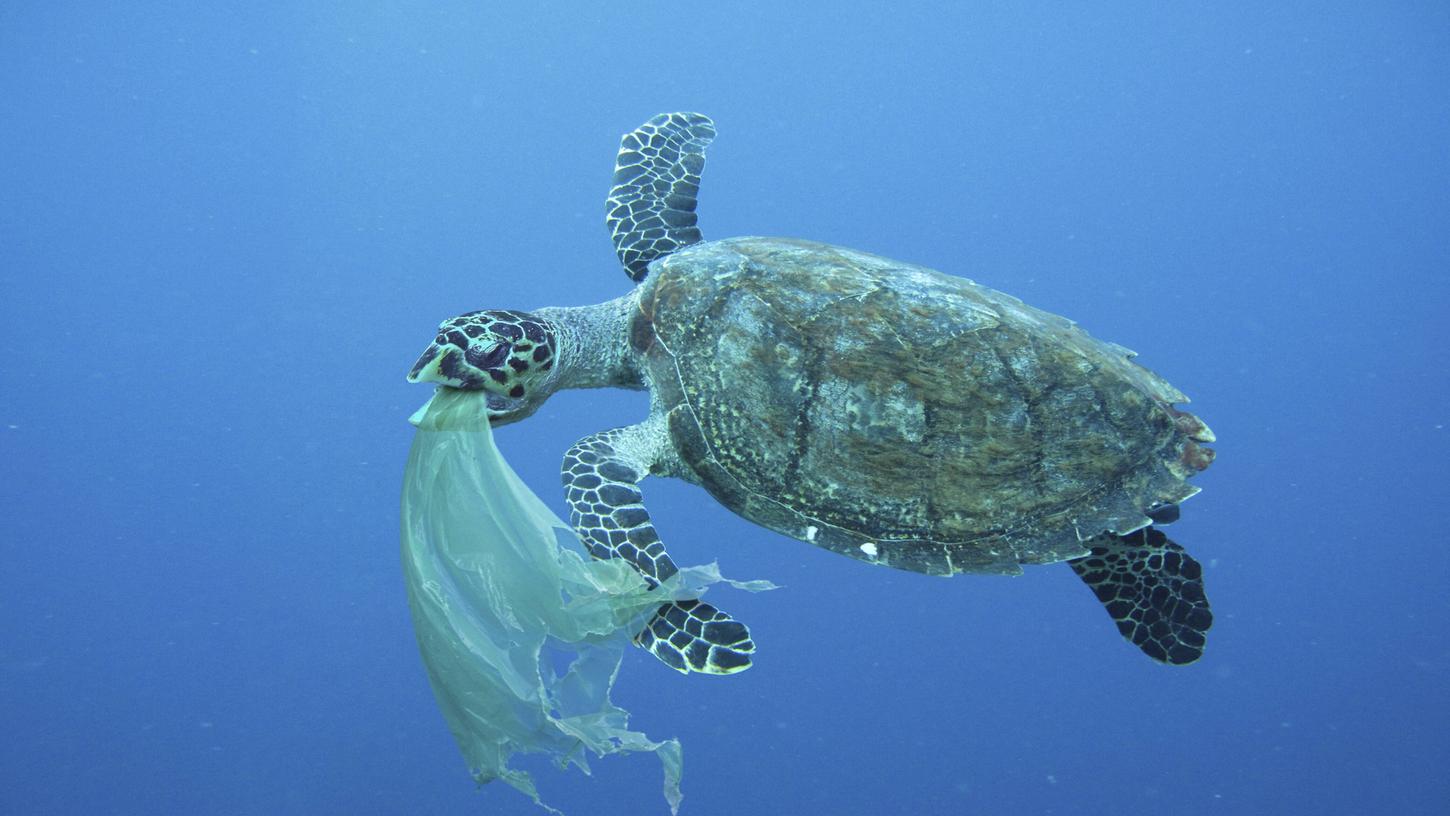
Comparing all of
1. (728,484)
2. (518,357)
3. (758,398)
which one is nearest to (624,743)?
(728,484)

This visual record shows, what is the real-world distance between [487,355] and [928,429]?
1.99 metres

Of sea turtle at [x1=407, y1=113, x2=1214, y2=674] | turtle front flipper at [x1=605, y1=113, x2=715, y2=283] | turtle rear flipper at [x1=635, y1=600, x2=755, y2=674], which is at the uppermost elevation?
turtle front flipper at [x1=605, y1=113, x2=715, y2=283]

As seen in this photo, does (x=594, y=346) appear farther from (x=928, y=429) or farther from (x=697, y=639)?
(x=928, y=429)

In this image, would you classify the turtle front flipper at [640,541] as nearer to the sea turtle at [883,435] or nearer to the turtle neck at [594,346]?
the sea turtle at [883,435]

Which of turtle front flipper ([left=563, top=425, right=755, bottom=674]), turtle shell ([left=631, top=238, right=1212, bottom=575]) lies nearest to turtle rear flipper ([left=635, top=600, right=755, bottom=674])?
turtle front flipper ([left=563, top=425, right=755, bottom=674])

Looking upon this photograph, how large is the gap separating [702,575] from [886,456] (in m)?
0.92

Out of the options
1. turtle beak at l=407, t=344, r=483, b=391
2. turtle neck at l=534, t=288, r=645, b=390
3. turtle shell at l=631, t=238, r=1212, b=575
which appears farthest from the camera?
turtle neck at l=534, t=288, r=645, b=390

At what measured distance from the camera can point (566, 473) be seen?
12.4ft

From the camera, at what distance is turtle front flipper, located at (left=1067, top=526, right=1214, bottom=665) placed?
144 inches

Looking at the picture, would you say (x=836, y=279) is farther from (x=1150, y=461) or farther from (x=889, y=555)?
(x=1150, y=461)

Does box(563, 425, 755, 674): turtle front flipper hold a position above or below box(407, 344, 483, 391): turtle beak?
below

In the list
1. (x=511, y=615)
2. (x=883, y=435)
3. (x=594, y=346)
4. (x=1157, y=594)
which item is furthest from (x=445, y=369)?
(x=1157, y=594)

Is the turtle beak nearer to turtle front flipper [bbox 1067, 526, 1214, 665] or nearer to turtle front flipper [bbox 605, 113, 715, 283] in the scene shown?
turtle front flipper [bbox 605, 113, 715, 283]

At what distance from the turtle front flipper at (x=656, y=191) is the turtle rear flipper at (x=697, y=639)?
6.81 ft
